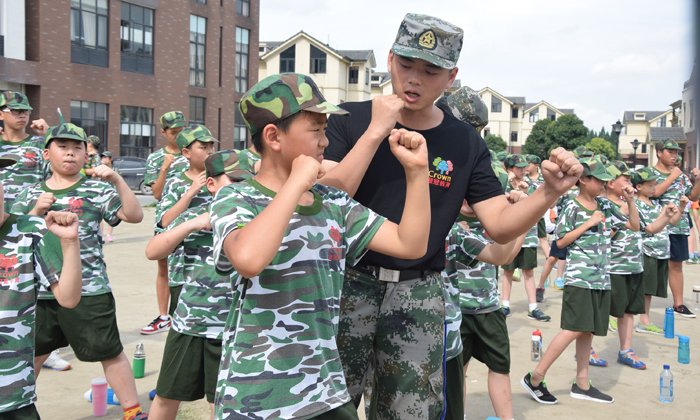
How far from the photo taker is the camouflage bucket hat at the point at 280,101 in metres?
2.19

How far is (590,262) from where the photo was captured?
18.6ft

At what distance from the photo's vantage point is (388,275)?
2.74 m

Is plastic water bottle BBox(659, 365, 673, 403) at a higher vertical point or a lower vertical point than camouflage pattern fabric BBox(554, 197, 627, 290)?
lower

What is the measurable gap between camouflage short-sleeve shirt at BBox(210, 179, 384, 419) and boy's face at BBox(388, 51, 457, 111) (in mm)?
788

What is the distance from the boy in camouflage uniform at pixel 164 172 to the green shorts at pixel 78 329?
8.43ft

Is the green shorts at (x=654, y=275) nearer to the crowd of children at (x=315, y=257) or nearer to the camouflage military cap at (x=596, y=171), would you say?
the camouflage military cap at (x=596, y=171)

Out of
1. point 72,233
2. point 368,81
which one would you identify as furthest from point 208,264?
point 368,81

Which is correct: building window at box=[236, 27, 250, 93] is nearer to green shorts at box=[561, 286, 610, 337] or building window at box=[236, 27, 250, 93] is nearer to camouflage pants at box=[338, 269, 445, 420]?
green shorts at box=[561, 286, 610, 337]

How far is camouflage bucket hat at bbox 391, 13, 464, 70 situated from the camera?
8.71 feet

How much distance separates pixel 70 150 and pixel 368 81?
57.2m

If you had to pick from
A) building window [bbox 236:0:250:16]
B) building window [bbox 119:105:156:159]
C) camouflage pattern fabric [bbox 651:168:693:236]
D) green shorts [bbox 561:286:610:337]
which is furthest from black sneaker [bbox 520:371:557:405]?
building window [bbox 236:0:250:16]

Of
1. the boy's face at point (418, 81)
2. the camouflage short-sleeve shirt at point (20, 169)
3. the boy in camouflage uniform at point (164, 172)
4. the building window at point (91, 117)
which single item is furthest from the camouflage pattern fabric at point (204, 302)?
the building window at point (91, 117)

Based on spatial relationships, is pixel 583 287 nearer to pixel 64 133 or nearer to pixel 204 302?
pixel 204 302

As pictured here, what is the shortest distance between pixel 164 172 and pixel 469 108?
4.03 meters
